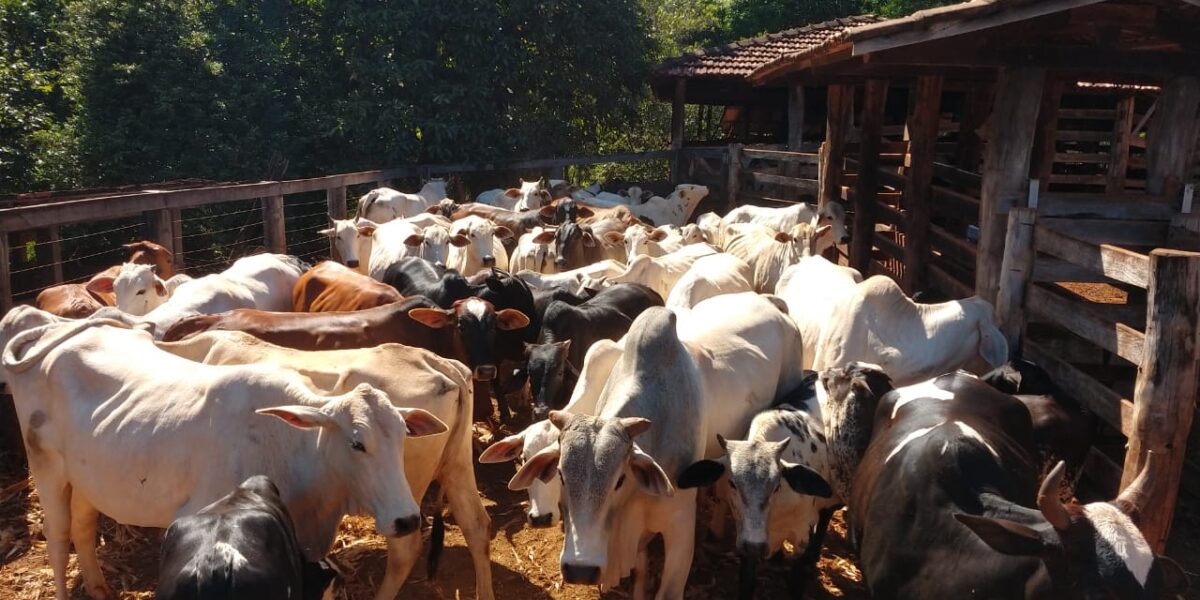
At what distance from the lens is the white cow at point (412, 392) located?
458cm

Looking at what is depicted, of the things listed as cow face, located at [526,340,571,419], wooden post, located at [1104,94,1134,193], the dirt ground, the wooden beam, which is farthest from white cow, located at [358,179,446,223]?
wooden post, located at [1104,94,1134,193]

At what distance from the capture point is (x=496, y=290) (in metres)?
7.68

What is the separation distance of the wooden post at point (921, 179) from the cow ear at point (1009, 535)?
6.00 metres

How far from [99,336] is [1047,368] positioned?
562cm

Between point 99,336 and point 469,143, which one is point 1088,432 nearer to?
point 99,336

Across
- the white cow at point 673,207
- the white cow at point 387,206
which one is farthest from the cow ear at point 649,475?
the white cow at point 673,207

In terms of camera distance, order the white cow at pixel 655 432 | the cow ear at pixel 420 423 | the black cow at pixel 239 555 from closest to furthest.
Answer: the black cow at pixel 239 555, the white cow at pixel 655 432, the cow ear at pixel 420 423

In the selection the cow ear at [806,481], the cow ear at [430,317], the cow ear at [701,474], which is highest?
the cow ear at [430,317]

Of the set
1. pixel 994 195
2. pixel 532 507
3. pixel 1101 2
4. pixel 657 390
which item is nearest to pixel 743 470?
pixel 657 390

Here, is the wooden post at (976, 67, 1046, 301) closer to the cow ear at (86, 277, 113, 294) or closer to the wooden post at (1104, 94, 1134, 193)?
the wooden post at (1104, 94, 1134, 193)

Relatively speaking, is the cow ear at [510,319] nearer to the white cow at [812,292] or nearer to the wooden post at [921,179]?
the white cow at [812,292]

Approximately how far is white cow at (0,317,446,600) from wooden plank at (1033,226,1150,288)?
3.61 meters

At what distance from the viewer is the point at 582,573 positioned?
12.1ft

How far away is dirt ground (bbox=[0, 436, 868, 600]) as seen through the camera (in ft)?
16.6
